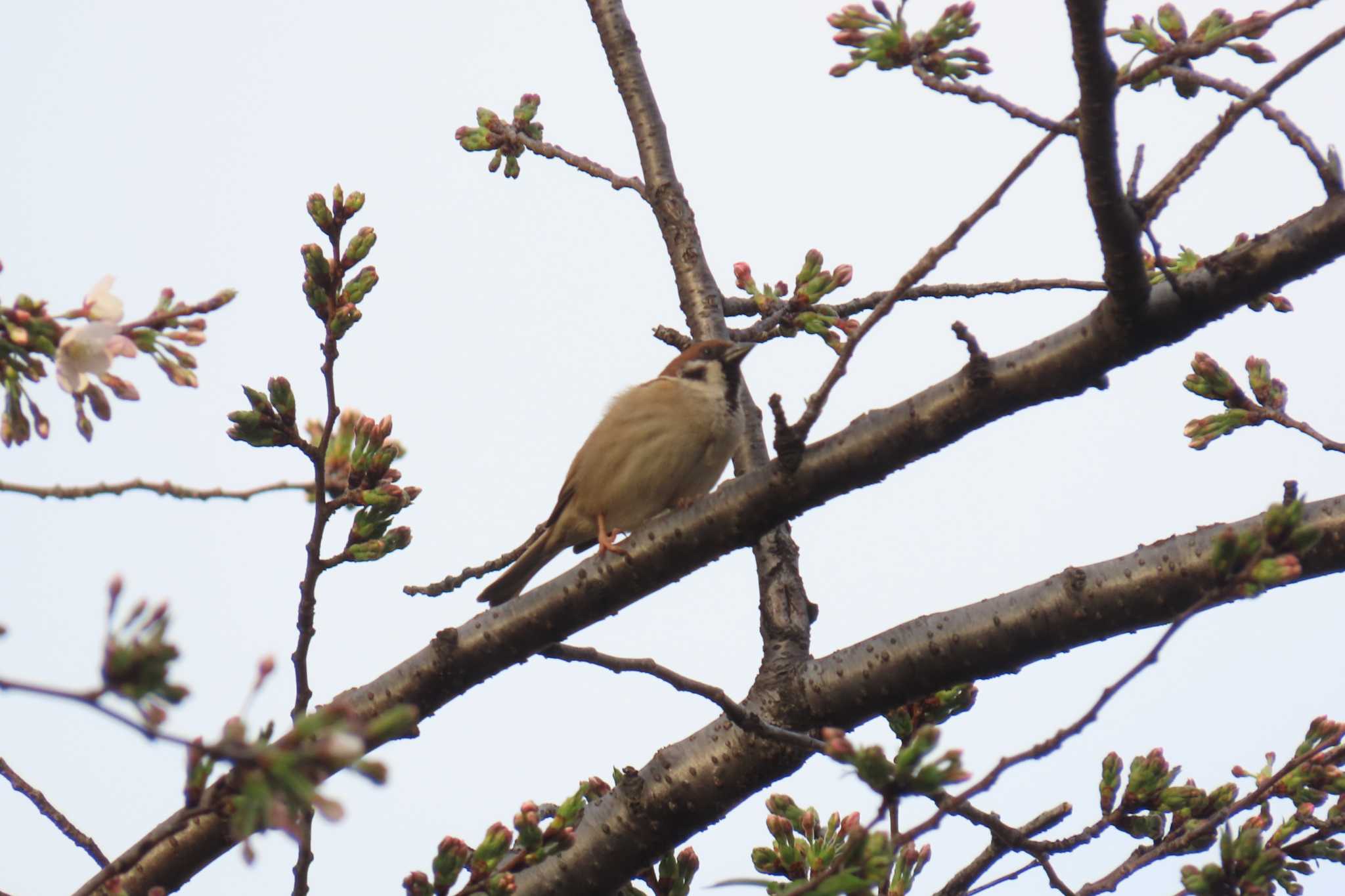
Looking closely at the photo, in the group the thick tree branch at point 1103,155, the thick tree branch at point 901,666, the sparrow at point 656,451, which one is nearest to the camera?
the thick tree branch at point 1103,155

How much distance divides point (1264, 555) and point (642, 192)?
119 inches

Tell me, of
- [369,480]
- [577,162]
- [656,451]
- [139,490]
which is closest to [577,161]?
[577,162]

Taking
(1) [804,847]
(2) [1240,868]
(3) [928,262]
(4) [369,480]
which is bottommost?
(2) [1240,868]

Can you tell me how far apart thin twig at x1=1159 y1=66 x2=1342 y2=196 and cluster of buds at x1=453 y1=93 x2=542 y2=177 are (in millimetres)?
2739

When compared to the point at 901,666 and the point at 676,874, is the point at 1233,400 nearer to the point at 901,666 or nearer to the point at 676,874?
the point at 901,666

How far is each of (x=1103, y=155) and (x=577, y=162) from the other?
2.68 metres

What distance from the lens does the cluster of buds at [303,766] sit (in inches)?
50.6

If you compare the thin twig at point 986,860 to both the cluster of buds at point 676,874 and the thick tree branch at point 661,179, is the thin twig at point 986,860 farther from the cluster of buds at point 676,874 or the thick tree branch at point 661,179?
the thick tree branch at point 661,179

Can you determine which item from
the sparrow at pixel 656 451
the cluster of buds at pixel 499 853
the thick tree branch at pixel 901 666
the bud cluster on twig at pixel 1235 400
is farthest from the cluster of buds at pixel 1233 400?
the cluster of buds at pixel 499 853

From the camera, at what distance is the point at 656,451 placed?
15.9ft

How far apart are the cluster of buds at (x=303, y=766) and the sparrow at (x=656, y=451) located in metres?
3.30

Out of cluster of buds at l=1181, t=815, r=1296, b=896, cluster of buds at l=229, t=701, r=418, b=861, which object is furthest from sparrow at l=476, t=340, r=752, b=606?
cluster of buds at l=229, t=701, r=418, b=861

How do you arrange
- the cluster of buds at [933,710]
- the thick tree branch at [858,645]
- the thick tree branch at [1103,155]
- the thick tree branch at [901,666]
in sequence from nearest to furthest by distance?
the thick tree branch at [1103,155] < the thick tree branch at [858,645] < the thick tree branch at [901,666] < the cluster of buds at [933,710]

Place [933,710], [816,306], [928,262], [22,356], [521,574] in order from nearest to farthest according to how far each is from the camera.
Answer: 1. [22,356]
2. [928,262]
3. [933,710]
4. [816,306]
5. [521,574]
